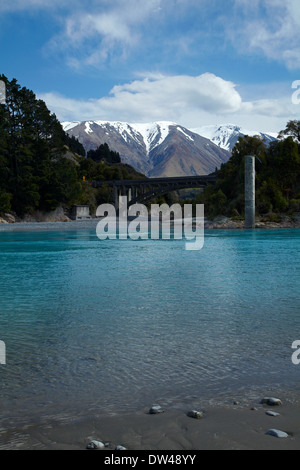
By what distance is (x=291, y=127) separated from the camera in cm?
8125

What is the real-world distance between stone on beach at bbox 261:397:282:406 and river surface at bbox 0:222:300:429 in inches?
12.8

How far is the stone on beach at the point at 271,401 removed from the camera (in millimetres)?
4945

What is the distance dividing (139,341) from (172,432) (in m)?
3.80

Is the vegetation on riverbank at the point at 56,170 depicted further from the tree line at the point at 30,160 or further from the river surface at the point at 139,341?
the river surface at the point at 139,341

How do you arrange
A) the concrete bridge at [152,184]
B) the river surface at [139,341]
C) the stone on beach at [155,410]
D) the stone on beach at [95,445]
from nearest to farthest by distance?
the stone on beach at [95,445] → the stone on beach at [155,410] → the river surface at [139,341] → the concrete bridge at [152,184]

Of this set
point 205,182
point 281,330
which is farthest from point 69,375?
point 205,182

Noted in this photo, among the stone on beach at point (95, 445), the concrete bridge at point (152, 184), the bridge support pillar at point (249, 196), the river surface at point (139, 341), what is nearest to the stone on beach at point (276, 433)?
the river surface at point (139, 341)

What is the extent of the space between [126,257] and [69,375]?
20608 millimetres

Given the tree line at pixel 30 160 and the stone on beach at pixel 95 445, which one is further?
the tree line at pixel 30 160

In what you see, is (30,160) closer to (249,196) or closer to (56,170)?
(56,170)

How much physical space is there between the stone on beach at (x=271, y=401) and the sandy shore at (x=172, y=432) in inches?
3.7

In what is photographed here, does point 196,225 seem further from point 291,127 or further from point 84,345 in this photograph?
point 84,345

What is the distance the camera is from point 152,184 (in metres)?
101

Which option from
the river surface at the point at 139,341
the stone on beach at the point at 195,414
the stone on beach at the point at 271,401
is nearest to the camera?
the stone on beach at the point at 195,414
